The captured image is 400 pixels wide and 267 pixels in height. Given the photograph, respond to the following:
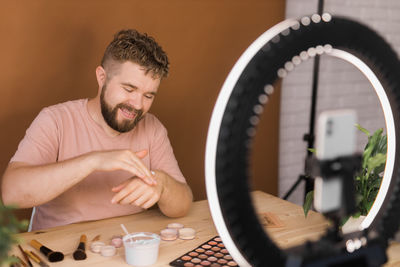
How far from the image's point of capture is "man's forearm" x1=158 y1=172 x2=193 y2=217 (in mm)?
1273

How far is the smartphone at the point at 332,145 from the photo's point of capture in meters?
0.55

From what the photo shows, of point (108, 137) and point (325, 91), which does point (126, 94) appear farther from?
point (325, 91)

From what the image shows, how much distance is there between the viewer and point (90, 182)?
145 cm

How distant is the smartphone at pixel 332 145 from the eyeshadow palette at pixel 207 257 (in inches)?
17.4

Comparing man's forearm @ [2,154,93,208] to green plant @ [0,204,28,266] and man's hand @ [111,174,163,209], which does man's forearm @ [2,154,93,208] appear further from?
green plant @ [0,204,28,266]

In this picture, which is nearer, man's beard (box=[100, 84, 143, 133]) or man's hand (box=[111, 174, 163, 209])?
man's hand (box=[111, 174, 163, 209])

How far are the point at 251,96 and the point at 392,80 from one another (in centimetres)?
27

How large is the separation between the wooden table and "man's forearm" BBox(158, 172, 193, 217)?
3 centimetres

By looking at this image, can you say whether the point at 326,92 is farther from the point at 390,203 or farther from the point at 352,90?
the point at 390,203

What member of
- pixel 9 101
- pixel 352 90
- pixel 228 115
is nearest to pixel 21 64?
pixel 9 101

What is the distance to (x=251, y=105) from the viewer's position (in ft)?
1.80

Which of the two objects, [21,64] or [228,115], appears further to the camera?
[21,64]

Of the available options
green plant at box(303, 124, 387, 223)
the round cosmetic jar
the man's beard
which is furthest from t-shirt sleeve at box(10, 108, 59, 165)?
green plant at box(303, 124, 387, 223)

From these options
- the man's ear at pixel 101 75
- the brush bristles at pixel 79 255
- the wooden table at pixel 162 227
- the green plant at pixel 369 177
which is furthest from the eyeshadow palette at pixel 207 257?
the man's ear at pixel 101 75
